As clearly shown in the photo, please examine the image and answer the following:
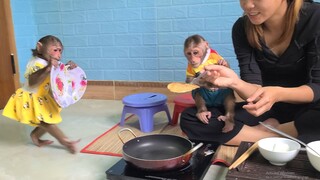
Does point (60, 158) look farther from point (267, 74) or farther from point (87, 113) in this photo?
point (267, 74)

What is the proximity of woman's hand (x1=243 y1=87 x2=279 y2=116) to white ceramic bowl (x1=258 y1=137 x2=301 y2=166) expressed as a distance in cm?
10

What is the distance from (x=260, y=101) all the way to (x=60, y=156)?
90 centimetres

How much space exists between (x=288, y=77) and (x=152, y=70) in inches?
44.1

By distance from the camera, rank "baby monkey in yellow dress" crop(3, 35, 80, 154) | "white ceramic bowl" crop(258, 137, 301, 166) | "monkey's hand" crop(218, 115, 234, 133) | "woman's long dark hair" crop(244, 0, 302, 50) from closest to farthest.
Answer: "white ceramic bowl" crop(258, 137, 301, 166) → "woman's long dark hair" crop(244, 0, 302, 50) → "monkey's hand" crop(218, 115, 234, 133) → "baby monkey in yellow dress" crop(3, 35, 80, 154)

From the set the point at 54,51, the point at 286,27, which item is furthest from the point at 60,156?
the point at 286,27

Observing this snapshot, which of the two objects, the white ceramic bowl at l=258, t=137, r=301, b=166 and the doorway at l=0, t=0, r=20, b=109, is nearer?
the white ceramic bowl at l=258, t=137, r=301, b=166

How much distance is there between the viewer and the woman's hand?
35.9 inches

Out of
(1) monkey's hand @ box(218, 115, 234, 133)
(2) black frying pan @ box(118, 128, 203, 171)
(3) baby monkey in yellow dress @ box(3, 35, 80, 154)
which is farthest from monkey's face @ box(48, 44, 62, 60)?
(1) monkey's hand @ box(218, 115, 234, 133)

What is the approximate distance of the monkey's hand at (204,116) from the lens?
4.40 ft

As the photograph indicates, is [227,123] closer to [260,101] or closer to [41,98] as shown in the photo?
[260,101]

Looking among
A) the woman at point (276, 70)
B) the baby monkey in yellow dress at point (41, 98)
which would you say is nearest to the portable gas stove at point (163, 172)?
the woman at point (276, 70)

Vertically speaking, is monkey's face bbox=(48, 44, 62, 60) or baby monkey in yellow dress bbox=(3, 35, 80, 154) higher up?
monkey's face bbox=(48, 44, 62, 60)

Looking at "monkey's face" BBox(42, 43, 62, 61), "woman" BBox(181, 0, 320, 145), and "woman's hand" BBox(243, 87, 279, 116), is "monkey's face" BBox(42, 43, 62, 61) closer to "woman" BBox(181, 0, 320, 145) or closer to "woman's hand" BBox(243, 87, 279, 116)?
"woman" BBox(181, 0, 320, 145)

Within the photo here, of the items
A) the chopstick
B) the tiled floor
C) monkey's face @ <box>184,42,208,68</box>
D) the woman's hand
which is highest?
monkey's face @ <box>184,42,208,68</box>
